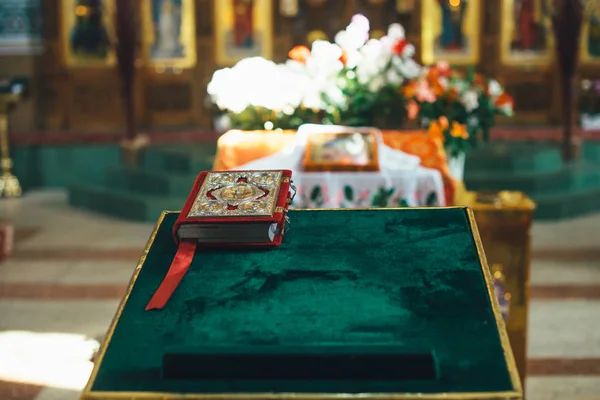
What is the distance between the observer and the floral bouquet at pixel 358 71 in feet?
12.3

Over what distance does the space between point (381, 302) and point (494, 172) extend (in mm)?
6109

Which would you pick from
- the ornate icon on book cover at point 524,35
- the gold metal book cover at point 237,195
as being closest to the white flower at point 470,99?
the gold metal book cover at point 237,195

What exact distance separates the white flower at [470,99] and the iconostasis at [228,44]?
5489mm

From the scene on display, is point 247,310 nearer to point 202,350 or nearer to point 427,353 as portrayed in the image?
point 202,350

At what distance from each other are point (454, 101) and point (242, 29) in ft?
19.2

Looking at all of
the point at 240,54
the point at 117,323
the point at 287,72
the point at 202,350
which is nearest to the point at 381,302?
the point at 202,350

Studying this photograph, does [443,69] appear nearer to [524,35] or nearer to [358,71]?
[358,71]

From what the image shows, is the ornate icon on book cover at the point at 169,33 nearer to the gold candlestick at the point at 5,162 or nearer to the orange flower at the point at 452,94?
the gold candlestick at the point at 5,162

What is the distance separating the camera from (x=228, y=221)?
167 cm

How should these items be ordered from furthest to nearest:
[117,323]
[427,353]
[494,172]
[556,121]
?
[556,121]
[494,172]
[117,323]
[427,353]

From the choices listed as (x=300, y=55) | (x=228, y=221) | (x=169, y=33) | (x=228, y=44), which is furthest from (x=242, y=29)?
(x=228, y=221)

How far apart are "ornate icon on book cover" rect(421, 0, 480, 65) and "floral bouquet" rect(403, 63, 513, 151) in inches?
214

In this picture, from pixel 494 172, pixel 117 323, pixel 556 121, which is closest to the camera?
pixel 117 323

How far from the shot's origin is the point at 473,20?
9203 millimetres
